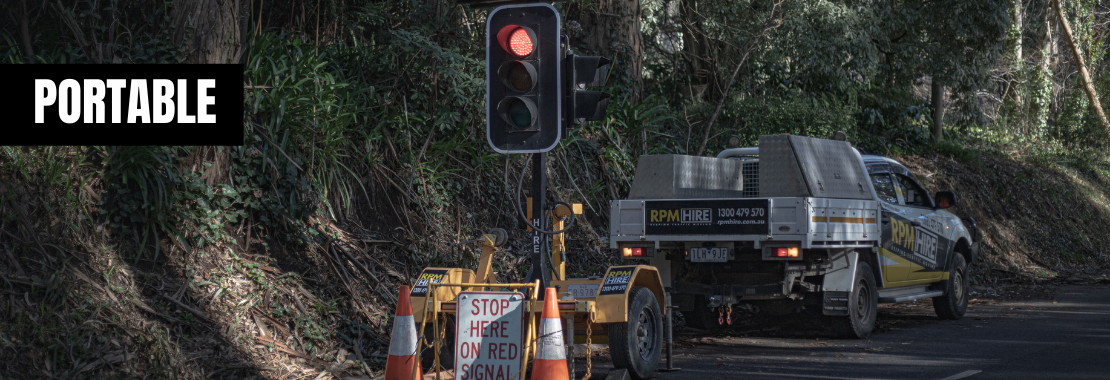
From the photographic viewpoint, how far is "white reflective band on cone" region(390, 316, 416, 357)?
6.60 metres

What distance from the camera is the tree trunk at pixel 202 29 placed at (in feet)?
29.9

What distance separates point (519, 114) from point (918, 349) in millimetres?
5515

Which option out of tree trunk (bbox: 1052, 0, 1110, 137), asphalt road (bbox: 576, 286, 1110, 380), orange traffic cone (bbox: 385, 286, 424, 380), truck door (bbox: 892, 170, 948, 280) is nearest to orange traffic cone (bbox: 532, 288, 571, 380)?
orange traffic cone (bbox: 385, 286, 424, 380)

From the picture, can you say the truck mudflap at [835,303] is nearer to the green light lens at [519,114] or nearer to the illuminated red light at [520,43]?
the green light lens at [519,114]

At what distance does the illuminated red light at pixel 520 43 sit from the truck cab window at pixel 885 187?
7076mm

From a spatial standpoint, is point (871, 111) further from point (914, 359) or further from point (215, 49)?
point (215, 49)

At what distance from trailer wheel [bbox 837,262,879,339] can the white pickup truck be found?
0.04ft

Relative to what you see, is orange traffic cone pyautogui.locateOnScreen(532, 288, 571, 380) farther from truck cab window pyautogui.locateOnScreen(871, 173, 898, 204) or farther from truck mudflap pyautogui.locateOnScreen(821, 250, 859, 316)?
truck cab window pyautogui.locateOnScreen(871, 173, 898, 204)

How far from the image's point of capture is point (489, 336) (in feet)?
21.3

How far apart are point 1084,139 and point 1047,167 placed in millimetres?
6128

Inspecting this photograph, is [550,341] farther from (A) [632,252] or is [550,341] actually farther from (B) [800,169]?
(B) [800,169]

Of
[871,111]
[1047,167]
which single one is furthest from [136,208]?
[1047,167]

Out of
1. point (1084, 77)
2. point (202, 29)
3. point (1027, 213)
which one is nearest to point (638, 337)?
point (202, 29)

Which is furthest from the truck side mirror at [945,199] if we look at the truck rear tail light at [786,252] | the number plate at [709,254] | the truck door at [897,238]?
the number plate at [709,254]
